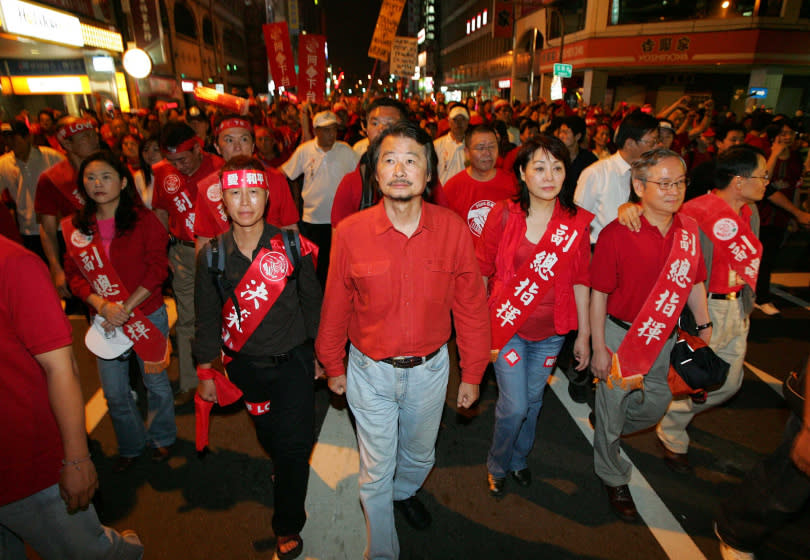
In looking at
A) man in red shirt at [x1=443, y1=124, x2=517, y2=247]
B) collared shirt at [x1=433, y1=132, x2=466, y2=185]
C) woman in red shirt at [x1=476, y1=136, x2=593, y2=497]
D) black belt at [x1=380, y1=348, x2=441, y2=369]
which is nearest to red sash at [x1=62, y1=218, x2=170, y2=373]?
black belt at [x1=380, y1=348, x2=441, y2=369]

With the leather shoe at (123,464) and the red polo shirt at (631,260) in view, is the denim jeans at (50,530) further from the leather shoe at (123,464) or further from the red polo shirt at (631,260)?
the red polo shirt at (631,260)

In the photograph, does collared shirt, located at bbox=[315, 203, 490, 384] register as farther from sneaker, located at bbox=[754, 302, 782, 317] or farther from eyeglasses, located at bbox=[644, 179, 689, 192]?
sneaker, located at bbox=[754, 302, 782, 317]

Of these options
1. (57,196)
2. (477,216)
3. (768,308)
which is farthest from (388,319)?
(768,308)

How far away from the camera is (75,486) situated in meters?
1.84

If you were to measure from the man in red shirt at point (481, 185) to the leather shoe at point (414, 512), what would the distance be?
214 cm

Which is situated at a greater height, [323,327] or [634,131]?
[634,131]

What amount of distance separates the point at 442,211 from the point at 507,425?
1.48 meters

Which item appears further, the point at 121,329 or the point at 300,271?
the point at 121,329

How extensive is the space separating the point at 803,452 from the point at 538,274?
144 centimetres

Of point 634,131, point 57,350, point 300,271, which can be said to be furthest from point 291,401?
point 634,131

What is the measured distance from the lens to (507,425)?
3.01 metres

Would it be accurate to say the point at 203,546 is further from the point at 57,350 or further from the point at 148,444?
the point at 57,350

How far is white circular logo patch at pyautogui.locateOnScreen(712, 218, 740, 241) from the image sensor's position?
10.6 feet

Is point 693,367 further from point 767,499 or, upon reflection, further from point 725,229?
point 725,229
